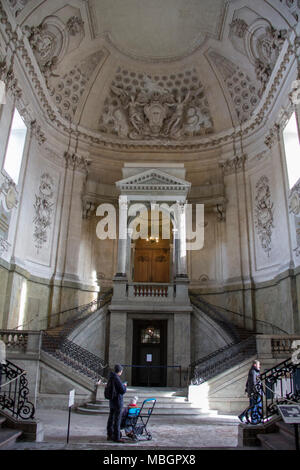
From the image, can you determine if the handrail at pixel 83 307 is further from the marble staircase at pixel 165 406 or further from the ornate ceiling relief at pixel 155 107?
the ornate ceiling relief at pixel 155 107

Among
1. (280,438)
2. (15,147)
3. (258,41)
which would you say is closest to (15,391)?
(280,438)

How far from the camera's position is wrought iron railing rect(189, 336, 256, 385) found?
13.8 m

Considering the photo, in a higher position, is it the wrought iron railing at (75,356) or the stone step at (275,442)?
the wrought iron railing at (75,356)

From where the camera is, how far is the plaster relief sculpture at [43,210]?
65.1ft

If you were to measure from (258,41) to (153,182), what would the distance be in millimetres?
8935

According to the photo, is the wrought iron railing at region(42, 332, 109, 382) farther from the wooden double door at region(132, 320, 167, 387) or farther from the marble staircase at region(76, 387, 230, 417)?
the wooden double door at region(132, 320, 167, 387)

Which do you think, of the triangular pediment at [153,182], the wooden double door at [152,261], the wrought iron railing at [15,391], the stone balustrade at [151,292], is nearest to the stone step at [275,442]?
the wrought iron railing at [15,391]

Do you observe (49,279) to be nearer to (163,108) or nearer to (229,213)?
(229,213)

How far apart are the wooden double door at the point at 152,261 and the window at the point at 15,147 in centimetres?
892

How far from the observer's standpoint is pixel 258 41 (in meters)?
19.7

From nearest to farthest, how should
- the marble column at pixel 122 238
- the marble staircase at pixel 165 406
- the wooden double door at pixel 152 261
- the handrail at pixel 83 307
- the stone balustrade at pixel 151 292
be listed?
1. the marble staircase at pixel 165 406
2. the stone balustrade at pixel 151 292
3. the marble column at pixel 122 238
4. the handrail at pixel 83 307
5. the wooden double door at pixel 152 261

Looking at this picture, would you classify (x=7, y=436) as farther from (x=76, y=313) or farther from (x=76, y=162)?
(x=76, y=162)

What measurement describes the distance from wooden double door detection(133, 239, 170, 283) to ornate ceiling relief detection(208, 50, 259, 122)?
9118 mm
